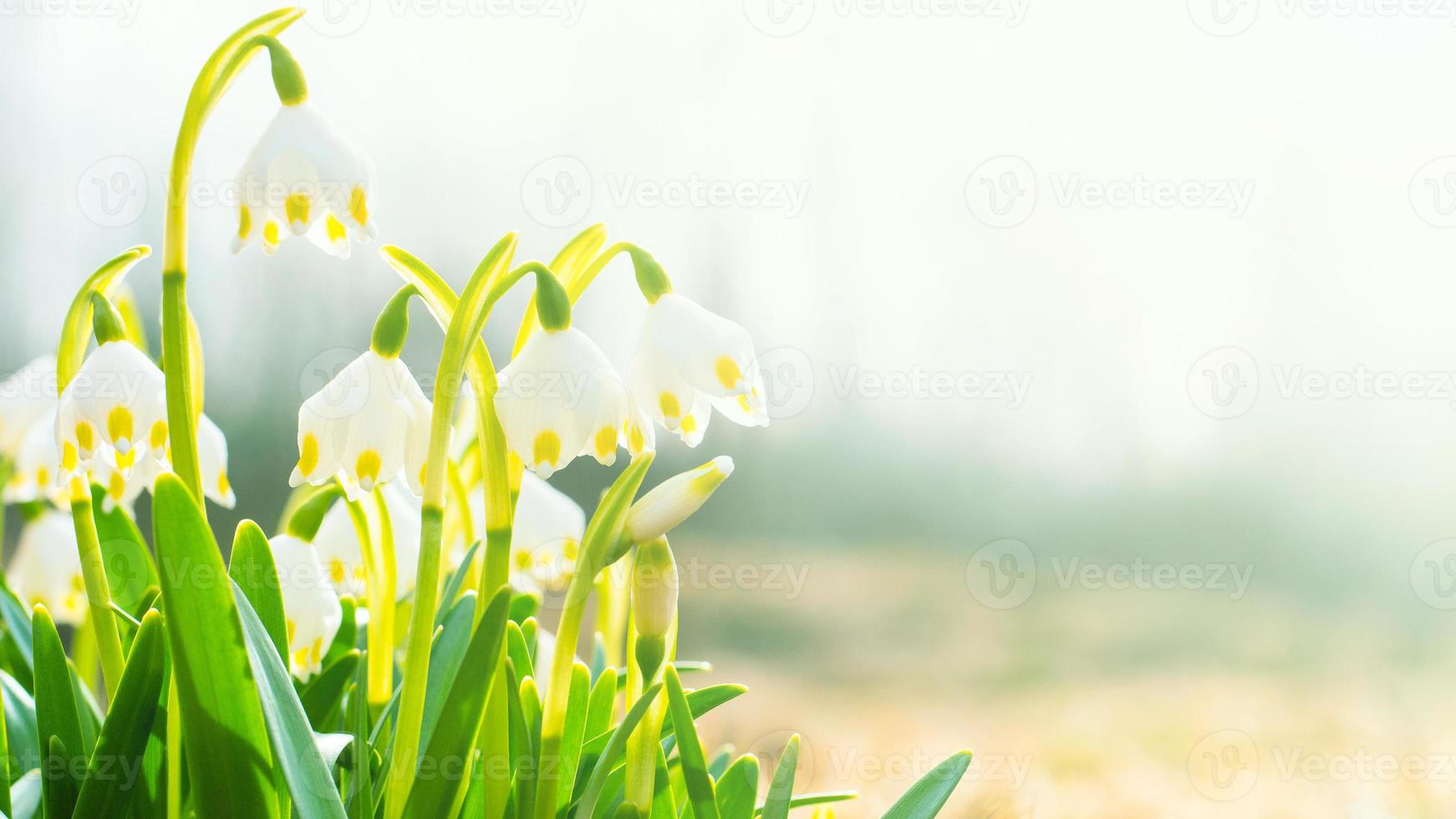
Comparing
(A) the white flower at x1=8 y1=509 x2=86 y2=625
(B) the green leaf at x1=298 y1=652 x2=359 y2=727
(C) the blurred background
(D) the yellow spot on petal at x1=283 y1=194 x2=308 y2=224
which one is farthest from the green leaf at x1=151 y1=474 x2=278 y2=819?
(C) the blurred background

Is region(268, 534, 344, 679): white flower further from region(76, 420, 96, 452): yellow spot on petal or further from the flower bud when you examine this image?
the flower bud

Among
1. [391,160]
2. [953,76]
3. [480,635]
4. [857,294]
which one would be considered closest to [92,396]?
[480,635]

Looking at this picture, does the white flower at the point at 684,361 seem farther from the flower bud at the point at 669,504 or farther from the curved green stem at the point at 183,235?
the curved green stem at the point at 183,235

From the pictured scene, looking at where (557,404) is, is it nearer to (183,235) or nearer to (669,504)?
(669,504)

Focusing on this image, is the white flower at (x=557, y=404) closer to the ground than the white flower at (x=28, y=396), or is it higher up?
higher up

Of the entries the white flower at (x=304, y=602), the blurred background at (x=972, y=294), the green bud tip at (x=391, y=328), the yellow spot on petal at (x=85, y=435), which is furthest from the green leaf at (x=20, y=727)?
the blurred background at (x=972, y=294)

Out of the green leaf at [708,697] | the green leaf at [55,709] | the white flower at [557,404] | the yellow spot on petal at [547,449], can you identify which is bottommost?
the green leaf at [708,697]

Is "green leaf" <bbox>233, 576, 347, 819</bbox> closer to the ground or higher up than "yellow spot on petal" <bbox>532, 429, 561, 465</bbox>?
closer to the ground
